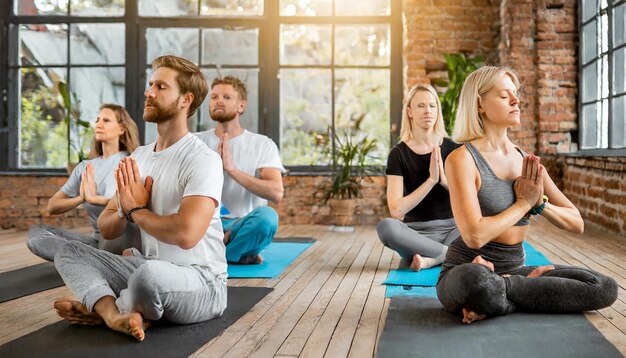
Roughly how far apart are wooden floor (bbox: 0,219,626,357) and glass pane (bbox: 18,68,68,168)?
234 centimetres

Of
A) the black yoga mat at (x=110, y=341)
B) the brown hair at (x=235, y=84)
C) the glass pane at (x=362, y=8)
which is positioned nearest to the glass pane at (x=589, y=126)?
the glass pane at (x=362, y=8)

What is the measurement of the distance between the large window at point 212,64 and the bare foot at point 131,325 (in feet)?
16.0

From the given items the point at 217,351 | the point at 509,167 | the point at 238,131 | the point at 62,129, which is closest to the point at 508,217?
the point at 509,167

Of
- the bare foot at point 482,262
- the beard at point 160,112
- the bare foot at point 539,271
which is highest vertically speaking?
the beard at point 160,112

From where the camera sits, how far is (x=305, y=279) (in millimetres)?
3557

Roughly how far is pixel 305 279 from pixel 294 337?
1.23 meters

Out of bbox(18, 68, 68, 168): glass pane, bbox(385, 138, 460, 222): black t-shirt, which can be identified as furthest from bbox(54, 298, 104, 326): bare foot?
bbox(18, 68, 68, 168): glass pane

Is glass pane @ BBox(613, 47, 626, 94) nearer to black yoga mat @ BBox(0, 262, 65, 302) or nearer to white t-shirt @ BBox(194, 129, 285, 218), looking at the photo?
white t-shirt @ BBox(194, 129, 285, 218)

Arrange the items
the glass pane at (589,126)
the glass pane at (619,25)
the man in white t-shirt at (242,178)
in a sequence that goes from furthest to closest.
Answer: the glass pane at (589,126)
the glass pane at (619,25)
the man in white t-shirt at (242,178)

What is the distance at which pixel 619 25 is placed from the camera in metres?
5.45

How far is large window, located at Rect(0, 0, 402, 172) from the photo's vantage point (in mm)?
7090

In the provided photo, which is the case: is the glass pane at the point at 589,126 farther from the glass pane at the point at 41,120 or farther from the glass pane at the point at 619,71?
the glass pane at the point at 41,120

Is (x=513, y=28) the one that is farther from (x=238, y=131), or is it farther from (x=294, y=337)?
(x=294, y=337)

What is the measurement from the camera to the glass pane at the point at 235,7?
7.16 m
